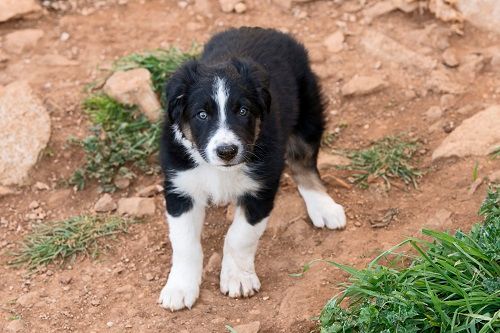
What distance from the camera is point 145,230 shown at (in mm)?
5855

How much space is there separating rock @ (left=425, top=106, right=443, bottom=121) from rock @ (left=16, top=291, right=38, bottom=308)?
3483 mm

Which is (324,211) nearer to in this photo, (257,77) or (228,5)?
(257,77)

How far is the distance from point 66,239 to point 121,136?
1.18 m

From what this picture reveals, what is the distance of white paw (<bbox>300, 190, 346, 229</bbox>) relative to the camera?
5781 millimetres

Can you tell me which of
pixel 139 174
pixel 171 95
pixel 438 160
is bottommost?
pixel 139 174

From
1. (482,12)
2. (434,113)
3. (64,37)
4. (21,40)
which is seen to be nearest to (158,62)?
(64,37)

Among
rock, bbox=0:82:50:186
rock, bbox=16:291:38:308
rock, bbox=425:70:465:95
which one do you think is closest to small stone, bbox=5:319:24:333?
rock, bbox=16:291:38:308

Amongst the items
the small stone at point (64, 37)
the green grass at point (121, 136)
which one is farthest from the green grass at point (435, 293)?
the small stone at point (64, 37)

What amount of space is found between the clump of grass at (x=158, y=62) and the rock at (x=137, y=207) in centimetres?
108

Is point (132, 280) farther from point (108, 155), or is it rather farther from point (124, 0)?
point (124, 0)

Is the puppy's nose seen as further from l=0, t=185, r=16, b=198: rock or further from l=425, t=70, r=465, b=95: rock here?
l=425, t=70, r=465, b=95: rock

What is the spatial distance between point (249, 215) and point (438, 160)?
72.6 inches

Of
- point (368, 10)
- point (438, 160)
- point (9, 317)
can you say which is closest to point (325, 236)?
point (438, 160)

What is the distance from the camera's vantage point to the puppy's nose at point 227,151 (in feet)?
14.9
